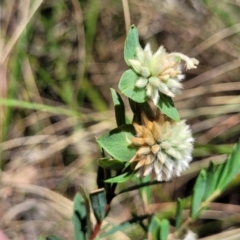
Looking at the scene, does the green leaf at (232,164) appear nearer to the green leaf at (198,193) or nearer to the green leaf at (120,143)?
the green leaf at (198,193)

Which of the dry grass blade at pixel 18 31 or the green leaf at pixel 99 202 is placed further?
the dry grass blade at pixel 18 31

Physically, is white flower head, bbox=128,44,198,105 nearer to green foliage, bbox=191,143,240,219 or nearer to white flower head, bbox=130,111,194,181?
white flower head, bbox=130,111,194,181

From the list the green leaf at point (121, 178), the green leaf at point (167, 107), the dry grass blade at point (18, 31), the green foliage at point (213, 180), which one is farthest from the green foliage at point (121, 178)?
the dry grass blade at point (18, 31)

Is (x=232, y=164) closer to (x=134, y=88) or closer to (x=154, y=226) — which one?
(x=154, y=226)

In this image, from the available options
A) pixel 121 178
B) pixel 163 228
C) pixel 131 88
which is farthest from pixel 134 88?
pixel 163 228

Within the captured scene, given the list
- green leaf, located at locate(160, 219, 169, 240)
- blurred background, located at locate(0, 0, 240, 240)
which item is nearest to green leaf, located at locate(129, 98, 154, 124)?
green leaf, located at locate(160, 219, 169, 240)
